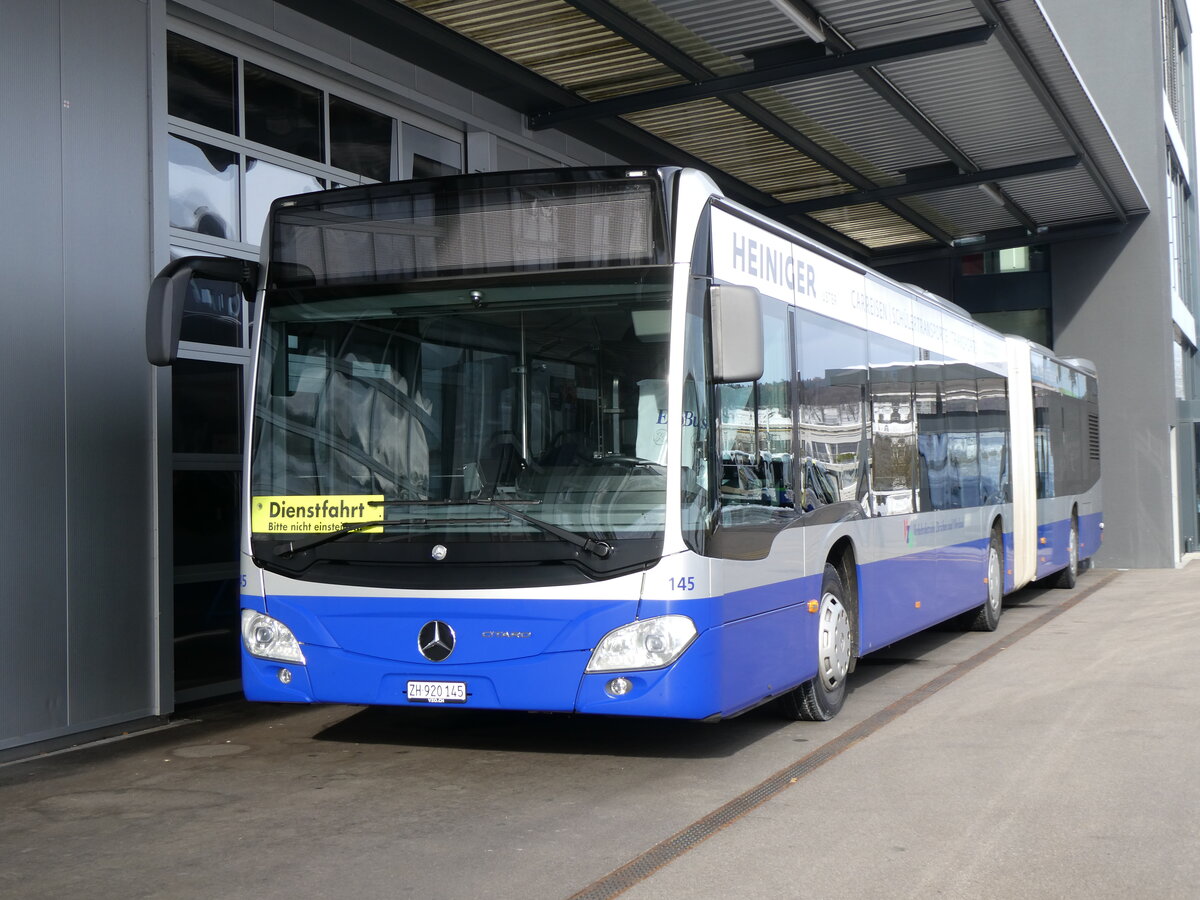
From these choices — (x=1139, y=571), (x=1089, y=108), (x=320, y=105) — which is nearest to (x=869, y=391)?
(x=320, y=105)

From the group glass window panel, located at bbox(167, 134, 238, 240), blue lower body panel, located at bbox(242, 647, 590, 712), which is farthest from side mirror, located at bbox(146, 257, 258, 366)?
glass window panel, located at bbox(167, 134, 238, 240)

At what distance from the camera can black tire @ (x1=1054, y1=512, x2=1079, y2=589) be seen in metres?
18.9

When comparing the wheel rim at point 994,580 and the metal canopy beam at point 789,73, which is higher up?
the metal canopy beam at point 789,73

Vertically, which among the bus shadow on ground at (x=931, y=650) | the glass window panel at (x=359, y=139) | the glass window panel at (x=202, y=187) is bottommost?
the bus shadow on ground at (x=931, y=650)

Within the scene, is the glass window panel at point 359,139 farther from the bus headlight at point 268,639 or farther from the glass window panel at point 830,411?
the bus headlight at point 268,639

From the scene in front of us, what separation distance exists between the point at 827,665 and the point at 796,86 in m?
6.79

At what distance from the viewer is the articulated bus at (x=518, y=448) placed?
268 inches

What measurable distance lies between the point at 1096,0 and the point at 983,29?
13825 millimetres

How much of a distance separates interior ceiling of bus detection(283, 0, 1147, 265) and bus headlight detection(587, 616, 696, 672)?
6.11 meters

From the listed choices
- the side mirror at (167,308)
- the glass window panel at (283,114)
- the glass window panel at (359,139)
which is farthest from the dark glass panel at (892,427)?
the side mirror at (167,308)

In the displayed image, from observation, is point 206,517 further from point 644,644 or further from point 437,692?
point 644,644

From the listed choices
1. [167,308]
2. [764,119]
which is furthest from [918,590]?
[167,308]

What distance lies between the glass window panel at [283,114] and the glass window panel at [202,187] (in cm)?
40

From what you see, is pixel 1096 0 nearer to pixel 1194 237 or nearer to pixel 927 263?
pixel 927 263
